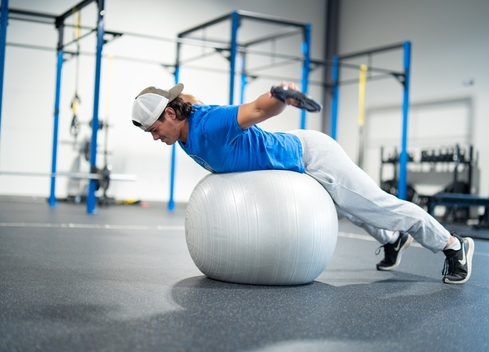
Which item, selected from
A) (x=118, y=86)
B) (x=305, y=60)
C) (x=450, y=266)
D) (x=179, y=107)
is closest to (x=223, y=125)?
(x=179, y=107)

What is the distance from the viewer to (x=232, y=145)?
2.30 metres

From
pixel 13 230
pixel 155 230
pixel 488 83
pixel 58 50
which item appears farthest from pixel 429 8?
pixel 13 230

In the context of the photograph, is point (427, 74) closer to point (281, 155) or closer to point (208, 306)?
point (281, 155)

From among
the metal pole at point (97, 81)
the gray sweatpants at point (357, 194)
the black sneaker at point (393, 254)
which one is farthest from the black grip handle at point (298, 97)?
the metal pole at point (97, 81)

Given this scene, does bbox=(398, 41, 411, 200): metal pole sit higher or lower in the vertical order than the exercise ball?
higher

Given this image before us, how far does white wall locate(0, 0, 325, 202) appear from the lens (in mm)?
7789

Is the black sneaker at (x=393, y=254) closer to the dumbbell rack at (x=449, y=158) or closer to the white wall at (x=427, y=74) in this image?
the dumbbell rack at (x=449, y=158)

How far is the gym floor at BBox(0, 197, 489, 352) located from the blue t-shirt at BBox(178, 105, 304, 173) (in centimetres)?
53

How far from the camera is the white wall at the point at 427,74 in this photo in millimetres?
7898

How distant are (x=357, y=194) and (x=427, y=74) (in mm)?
6872

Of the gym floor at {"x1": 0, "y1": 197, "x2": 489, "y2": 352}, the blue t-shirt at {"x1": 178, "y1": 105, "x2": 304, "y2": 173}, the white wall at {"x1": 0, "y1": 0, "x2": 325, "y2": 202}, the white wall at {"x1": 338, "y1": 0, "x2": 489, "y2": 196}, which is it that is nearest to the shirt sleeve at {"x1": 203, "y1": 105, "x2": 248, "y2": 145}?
the blue t-shirt at {"x1": 178, "y1": 105, "x2": 304, "y2": 173}

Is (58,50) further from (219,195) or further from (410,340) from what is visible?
(410,340)

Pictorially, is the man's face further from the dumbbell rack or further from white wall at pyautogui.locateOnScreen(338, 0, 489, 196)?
white wall at pyautogui.locateOnScreen(338, 0, 489, 196)

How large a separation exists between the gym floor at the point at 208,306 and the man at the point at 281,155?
24 cm
